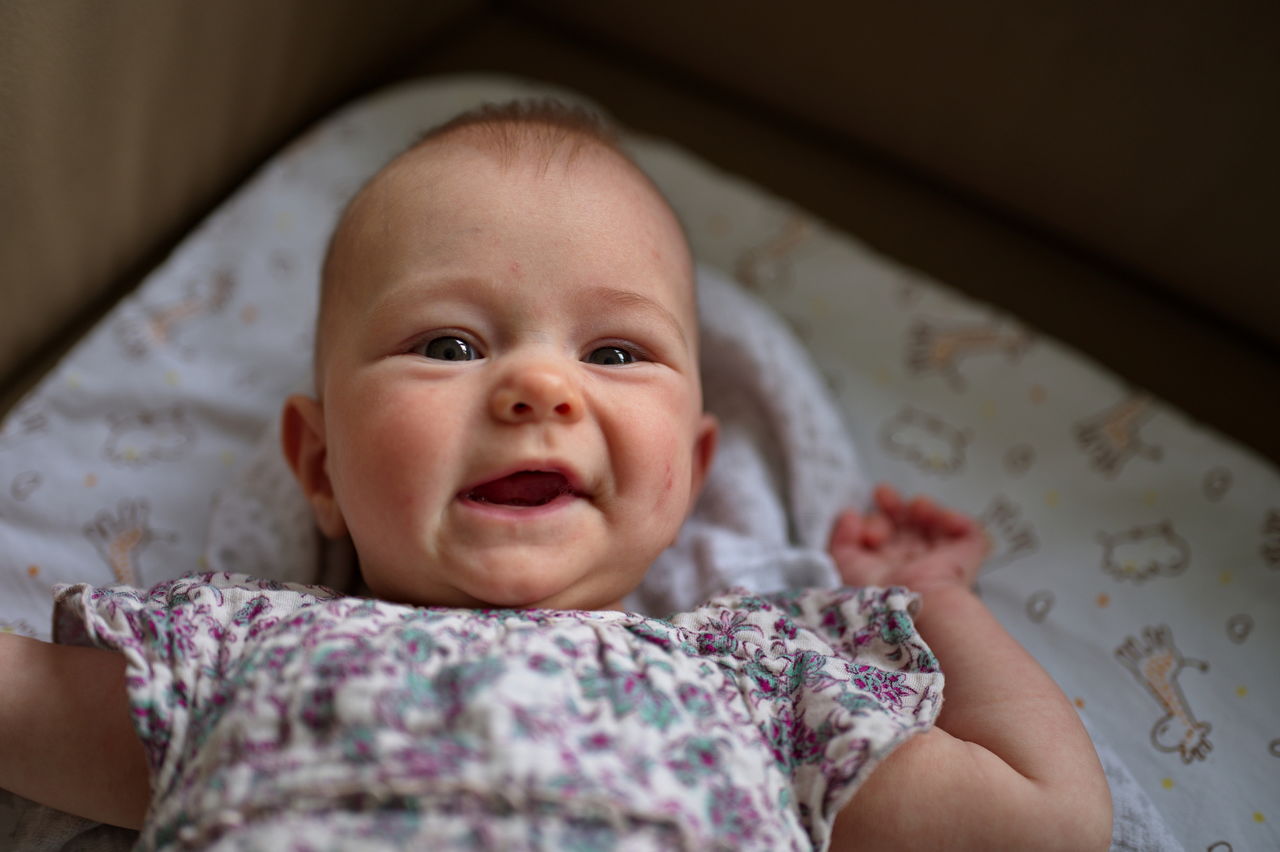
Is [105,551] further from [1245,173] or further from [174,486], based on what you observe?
[1245,173]

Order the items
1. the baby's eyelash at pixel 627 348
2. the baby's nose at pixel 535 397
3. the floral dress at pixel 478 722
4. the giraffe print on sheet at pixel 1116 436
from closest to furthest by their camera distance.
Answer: the floral dress at pixel 478 722 → the baby's nose at pixel 535 397 → the baby's eyelash at pixel 627 348 → the giraffe print on sheet at pixel 1116 436

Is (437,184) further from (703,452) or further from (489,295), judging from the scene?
(703,452)

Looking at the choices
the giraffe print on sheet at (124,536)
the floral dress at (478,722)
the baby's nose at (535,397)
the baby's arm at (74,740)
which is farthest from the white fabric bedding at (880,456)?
the baby's nose at (535,397)

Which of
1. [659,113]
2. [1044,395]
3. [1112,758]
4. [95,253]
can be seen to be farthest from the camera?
[659,113]

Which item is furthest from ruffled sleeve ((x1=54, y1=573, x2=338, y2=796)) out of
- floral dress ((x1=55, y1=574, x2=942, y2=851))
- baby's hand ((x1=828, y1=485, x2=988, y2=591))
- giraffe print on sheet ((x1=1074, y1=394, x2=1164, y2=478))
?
giraffe print on sheet ((x1=1074, y1=394, x2=1164, y2=478))

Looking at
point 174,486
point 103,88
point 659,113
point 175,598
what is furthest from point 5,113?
point 659,113

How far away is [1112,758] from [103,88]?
1.32 metres

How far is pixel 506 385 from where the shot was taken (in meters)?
0.84

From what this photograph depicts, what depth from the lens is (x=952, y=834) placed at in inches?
33.3

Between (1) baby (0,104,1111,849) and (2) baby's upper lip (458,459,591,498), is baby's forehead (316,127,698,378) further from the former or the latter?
(2) baby's upper lip (458,459,591,498)

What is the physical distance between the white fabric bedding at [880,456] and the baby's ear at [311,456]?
3.6 inches

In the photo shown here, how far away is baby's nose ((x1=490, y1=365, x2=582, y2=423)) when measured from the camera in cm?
83

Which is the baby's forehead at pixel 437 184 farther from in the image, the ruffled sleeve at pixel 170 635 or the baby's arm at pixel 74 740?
the baby's arm at pixel 74 740

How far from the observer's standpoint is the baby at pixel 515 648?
728mm
